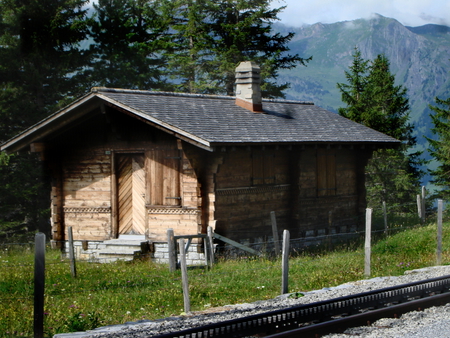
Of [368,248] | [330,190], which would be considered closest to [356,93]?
[330,190]

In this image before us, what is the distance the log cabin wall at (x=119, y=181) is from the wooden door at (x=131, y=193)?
0.03 m

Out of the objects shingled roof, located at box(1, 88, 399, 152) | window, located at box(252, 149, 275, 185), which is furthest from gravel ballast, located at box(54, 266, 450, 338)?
window, located at box(252, 149, 275, 185)

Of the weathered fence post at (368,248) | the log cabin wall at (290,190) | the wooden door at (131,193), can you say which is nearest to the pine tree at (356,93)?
the log cabin wall at (290,190)

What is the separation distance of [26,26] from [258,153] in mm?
16242

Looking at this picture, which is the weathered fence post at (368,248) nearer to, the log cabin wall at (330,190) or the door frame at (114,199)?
the log cabin wall at (330,190)

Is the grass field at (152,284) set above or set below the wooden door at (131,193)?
below

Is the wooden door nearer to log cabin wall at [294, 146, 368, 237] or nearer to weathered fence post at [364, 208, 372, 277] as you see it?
log cabin wall at [294, 146, 368, 237]

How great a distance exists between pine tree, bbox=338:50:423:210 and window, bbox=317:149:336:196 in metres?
13.2

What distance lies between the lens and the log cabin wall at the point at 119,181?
14711 millimetres

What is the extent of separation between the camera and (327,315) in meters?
7.06

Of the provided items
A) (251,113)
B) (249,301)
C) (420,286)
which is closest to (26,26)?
(251,113)

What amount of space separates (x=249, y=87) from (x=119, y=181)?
5.19 m

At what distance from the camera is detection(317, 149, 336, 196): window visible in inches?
693

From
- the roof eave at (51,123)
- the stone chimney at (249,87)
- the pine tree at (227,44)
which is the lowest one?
the roof eave at (51,123)
